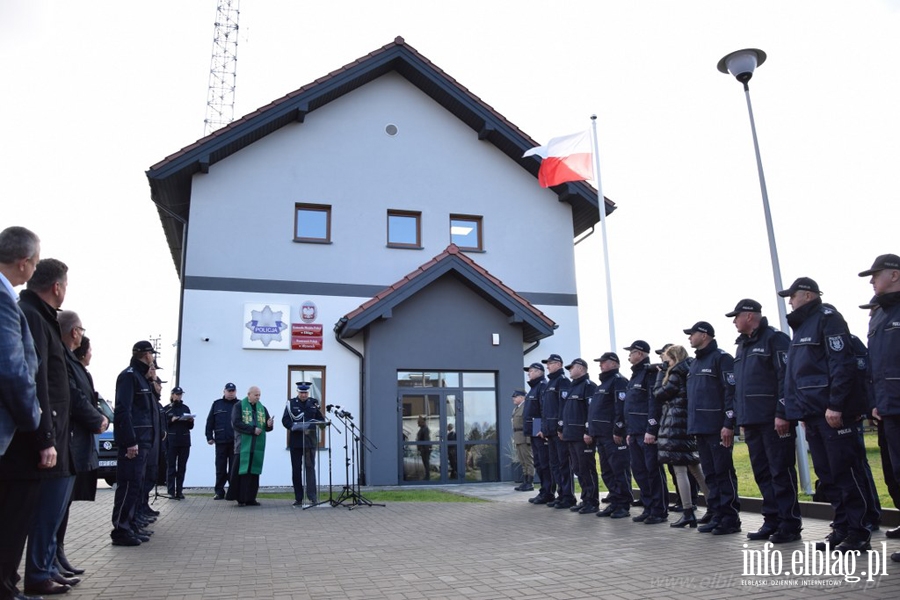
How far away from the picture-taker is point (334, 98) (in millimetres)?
18297

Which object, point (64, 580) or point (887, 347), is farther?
point (887, 347)

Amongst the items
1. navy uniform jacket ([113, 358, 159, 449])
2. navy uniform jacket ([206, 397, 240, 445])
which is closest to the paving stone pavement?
navy uniform jacket ([113, 358, 159, 449])

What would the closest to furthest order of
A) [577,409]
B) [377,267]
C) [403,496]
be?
[577,409] < [403,496] < [377,267]

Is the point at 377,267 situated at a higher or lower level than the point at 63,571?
higher

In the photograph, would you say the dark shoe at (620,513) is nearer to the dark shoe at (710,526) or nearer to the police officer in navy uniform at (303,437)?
the dark shoe at (710,526)

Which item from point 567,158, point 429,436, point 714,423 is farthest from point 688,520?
point 567,158

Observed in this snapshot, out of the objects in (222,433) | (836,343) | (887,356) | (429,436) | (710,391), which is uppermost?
(836,343)

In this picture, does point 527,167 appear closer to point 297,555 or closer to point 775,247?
point 775,247

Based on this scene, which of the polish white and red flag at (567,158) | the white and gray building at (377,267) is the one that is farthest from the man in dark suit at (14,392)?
the polish white and red flag at (567,158)

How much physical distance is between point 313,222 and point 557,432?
9.01 m

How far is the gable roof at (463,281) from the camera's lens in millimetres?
15555

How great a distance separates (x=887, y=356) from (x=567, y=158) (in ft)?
40.7

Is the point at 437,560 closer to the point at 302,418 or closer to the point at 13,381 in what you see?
the point at 13,381

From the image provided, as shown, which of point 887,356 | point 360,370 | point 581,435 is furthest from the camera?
point 360,370
